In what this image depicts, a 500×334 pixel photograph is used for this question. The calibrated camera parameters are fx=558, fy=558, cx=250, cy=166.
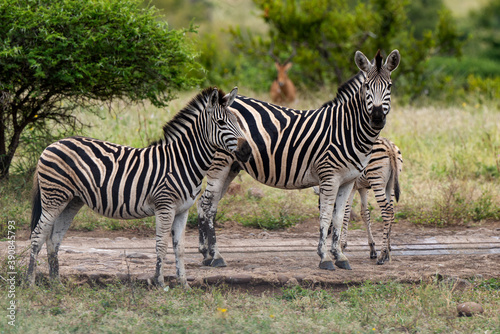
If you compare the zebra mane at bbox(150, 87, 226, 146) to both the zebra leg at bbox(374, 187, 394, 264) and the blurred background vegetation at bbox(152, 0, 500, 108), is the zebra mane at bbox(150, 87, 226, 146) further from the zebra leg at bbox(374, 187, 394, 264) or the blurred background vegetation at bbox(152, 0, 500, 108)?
the blurred background vegetation at bbox(152, 0, 500, 108)

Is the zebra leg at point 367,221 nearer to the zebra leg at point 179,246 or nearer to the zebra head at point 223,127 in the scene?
the zebra head at point 223,127

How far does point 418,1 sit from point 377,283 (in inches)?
1147

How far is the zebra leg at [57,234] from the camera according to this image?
5.71 metres

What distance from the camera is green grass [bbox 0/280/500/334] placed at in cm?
466

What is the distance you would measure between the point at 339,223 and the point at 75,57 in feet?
15.0

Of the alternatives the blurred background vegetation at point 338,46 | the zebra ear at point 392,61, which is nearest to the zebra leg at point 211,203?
the zebra ear at point 392,61

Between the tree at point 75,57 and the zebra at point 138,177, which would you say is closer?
the zebra at point 138,177

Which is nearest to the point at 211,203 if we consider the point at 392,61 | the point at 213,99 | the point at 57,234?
the point at 213,99

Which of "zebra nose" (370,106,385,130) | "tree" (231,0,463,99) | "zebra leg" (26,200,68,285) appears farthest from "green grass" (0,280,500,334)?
"tree" (231,0,463,99)

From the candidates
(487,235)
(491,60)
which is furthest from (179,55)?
(491,60)

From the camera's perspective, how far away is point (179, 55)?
9.20 meters

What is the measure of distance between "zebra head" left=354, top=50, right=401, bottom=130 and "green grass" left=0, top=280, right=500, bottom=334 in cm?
182

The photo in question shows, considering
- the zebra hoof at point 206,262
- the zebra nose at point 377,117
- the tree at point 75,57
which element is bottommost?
the zebra hoof at point 206,262

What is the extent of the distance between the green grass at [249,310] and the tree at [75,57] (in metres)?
3.87
